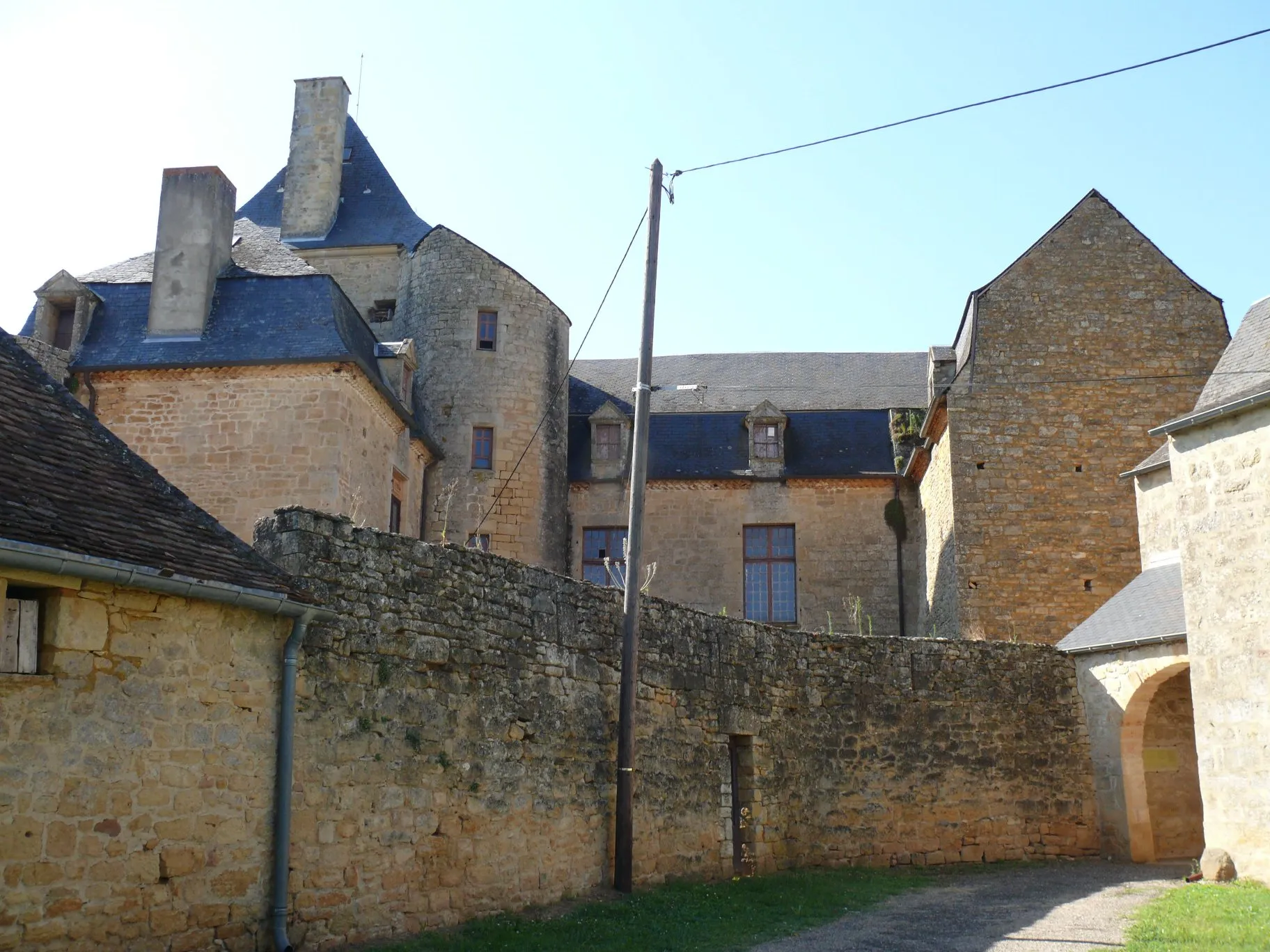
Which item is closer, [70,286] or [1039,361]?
[70,286]

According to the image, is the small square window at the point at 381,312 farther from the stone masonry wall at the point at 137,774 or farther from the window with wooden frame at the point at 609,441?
the stone masonry wall at the point at 137,774

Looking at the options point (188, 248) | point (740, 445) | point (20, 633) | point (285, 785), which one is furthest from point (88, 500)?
point (740, 445)

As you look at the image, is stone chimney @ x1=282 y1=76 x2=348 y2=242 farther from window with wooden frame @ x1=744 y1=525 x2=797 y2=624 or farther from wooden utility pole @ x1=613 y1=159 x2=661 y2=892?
wooden utility pole @ x1=613 y1=159 x2=661 y2=892

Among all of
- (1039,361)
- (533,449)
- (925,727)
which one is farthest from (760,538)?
(925,727)

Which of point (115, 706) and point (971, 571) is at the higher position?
point (971, 571)

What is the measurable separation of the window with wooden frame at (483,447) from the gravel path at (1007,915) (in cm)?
1032

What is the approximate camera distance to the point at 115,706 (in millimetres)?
6547

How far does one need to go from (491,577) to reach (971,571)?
34.6 feet

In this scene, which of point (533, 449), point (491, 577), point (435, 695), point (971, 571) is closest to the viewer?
point (435, 695)

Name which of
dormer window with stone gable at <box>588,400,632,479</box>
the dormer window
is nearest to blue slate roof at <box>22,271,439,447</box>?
the dormer window

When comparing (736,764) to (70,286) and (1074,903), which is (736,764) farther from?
(70,286)

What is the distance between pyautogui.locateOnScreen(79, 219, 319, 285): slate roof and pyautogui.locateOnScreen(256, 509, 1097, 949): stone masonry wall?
864 cm

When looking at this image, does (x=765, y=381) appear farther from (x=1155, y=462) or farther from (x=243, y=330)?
(x=243, y=330)

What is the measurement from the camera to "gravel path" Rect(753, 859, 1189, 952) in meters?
8.77
